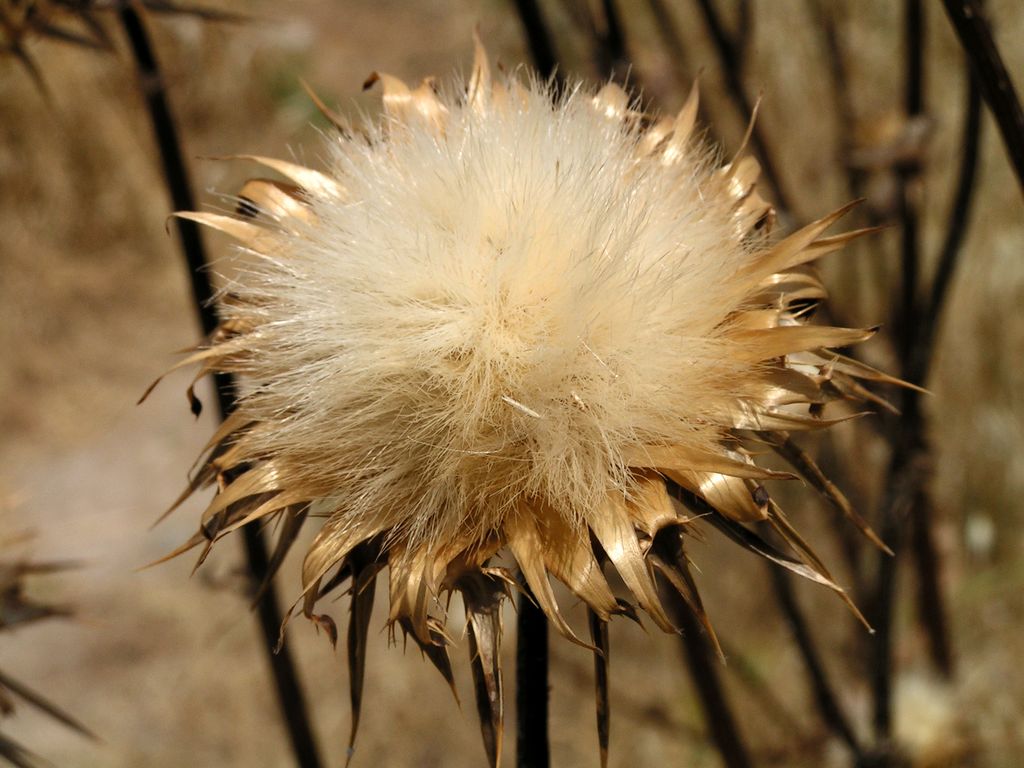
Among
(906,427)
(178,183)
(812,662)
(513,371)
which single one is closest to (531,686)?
(513,371)

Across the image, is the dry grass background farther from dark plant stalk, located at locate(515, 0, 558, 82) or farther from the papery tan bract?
dark plant stalk, located at locate(515, 0, 558, 82)

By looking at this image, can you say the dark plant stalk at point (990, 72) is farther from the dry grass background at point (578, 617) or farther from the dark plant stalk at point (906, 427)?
the dry grass background at point (578, 617)

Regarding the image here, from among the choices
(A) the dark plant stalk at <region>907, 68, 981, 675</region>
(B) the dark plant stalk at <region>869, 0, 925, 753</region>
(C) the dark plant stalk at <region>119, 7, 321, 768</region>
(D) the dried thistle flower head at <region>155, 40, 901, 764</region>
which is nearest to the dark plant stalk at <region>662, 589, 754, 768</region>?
(B) the dark plant stalk at <region>869, 0, 925, 753</region>

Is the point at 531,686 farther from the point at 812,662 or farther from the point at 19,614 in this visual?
the point at 812,662

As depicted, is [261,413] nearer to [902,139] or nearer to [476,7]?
[902,139]

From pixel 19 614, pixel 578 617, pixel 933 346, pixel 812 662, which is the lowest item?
pixel 812 662

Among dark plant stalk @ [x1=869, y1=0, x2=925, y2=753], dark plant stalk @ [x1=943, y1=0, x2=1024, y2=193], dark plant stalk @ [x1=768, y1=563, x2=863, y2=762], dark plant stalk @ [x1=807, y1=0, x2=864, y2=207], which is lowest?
dark plant stalk @ [x1=768, y1=563, x2=863, y2=762]

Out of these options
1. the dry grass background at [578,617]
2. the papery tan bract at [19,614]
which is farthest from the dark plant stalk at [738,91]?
the papery tan bract at [19,614]

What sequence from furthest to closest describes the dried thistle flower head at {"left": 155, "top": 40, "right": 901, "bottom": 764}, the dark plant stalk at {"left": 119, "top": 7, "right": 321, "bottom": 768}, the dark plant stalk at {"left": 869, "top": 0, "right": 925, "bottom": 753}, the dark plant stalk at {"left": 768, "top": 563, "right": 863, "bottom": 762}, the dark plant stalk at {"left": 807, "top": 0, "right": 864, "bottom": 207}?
the dark plant stalk at {"left": 807, "top": 0, "right": 864, "bottom": 207}
the dark plant stalk at {"left": 768, "top": 563, "right": 863, "bottom": 762}
the dark plant stalk at {"left": 869, "top": 0, "right": 925, "bottom": 753}
the dark plant stalk at {"left": 119, "top": 7, "right": 321, "bottom": 768}
the dried thistle flower head at {"left": 155, "top": 40, "right": 901, "bottom": 764}
